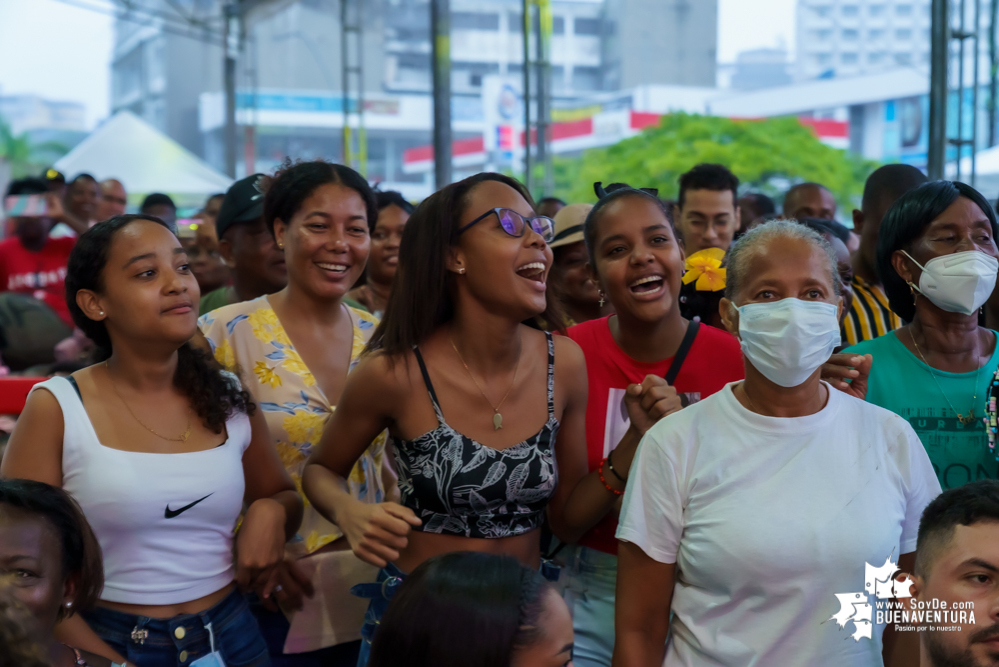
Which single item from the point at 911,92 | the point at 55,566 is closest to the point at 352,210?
the point at 55,566

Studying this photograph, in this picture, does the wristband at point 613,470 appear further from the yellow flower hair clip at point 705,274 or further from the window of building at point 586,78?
the window of building at point 586,78

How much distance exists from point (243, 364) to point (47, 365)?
177 centimetres

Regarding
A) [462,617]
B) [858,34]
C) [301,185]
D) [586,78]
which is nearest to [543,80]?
[301,185]

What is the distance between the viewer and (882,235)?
3.03 metres

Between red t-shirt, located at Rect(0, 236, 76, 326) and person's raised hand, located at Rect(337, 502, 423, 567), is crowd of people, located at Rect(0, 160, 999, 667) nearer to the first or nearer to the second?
person's raised hand, located at Rect(337, 502, 423, 567)

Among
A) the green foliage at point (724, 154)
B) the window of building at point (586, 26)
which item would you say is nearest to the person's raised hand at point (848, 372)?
the green foliage at point (724, 154)

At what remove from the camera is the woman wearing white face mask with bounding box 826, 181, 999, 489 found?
2.71 metres

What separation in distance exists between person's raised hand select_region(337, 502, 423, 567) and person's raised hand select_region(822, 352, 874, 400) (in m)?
1.21

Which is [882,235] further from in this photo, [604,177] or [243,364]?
[604,177]

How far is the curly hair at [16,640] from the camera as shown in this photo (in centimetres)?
145

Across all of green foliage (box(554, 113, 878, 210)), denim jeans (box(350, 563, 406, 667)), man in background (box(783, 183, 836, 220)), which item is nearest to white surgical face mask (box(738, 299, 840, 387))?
denim jeans (box(350, 563, 406, 667))

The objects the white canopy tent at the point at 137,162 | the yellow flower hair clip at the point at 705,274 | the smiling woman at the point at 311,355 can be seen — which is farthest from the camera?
the white canopy tent at the point at 137,162

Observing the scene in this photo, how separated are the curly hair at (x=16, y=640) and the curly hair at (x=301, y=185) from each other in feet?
6.15

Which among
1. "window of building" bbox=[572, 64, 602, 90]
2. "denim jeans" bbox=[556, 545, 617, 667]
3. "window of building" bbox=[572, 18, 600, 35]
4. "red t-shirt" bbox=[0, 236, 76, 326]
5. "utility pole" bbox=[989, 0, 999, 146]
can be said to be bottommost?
"denim jeans" bbox=[556, 545, 617, 667]
